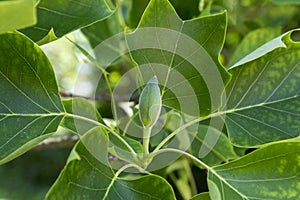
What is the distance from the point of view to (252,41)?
2.44 ft

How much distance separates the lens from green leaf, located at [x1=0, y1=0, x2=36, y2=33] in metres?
0.31

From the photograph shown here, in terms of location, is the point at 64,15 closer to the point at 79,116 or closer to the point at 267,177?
the point at 79,116

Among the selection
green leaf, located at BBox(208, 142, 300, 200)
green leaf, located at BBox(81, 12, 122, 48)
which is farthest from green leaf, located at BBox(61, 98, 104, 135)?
green leaf, located at BBox(81, 12, 122, 48)

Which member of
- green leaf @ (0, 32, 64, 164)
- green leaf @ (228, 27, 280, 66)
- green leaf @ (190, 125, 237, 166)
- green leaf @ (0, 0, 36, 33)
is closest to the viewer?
green leaf @ (0, 0, 36, 33)

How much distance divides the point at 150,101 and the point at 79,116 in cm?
7

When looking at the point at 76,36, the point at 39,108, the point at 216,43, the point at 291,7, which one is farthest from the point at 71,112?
the point at 291,7

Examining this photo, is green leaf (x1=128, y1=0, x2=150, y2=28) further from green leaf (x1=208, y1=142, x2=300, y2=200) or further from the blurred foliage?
green leaf (x1=208, y1=142, x2=300, y2=200)

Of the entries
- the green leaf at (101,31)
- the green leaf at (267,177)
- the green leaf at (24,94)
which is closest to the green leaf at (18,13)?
the green leaf at (24,94)

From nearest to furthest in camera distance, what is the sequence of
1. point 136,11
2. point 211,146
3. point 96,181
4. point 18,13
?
point 18,13
point 96,181
point 211,146
point 136,11

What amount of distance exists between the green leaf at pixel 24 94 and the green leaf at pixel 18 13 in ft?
0.29

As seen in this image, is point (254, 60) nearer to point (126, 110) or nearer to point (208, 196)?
point (208, 196)

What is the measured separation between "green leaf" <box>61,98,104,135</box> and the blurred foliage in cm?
15

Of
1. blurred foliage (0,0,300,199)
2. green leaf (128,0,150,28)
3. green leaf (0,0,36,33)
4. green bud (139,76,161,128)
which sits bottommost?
blurred foliage (0,0,300,199)

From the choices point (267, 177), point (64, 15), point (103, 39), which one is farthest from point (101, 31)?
point (267, 177)
